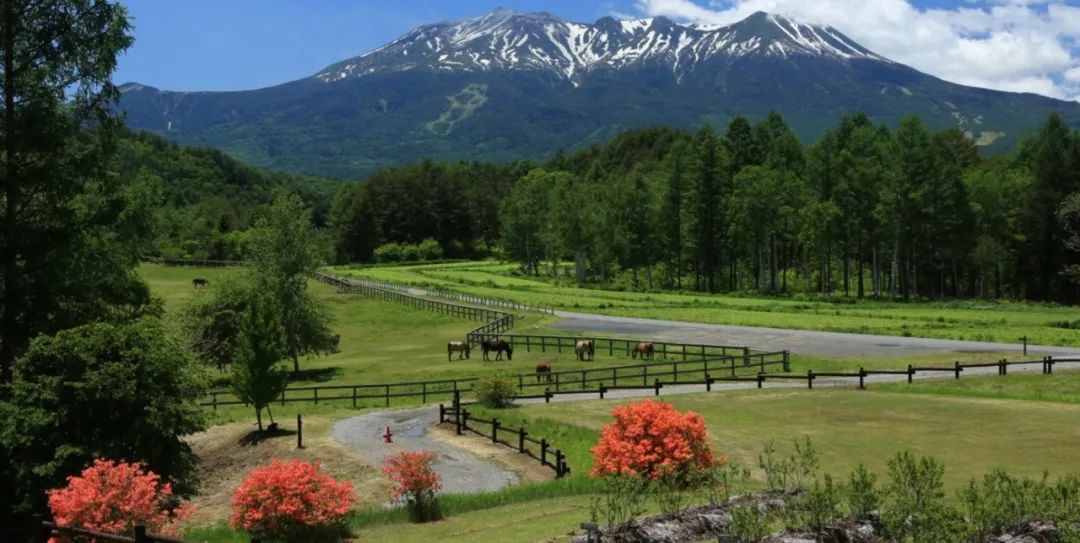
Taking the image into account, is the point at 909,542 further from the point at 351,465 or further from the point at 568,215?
the point at 568,215

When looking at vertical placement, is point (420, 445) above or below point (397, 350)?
above

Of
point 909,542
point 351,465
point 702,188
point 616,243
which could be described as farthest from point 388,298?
point 909,542

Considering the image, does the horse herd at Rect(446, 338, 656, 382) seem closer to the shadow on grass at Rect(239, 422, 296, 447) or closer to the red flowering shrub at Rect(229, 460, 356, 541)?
the shadow on grass at Rect(239, 422, 296, 447)

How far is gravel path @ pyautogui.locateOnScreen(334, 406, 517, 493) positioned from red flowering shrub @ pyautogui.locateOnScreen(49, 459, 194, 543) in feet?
32.1

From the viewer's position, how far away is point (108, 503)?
15.6 m

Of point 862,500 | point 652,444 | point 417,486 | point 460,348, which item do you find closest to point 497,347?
point 460,348

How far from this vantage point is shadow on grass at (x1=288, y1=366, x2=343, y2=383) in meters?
50.8

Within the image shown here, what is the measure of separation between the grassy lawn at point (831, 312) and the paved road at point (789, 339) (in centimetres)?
240

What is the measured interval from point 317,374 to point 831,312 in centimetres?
4311

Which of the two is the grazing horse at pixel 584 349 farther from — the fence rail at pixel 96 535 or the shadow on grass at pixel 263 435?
the fence rail at pixel 96 535

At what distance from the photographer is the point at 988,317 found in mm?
65500

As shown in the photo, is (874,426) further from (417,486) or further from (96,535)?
(96,535)

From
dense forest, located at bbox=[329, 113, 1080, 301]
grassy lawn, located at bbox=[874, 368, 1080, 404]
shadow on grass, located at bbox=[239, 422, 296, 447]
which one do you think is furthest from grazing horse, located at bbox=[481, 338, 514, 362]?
dense forest, located at bbox=[329, 113, 1080, 301]

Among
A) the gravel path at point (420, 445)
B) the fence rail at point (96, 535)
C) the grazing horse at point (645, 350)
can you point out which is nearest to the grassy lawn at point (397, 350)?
the grazing horse at point (645, 350)
